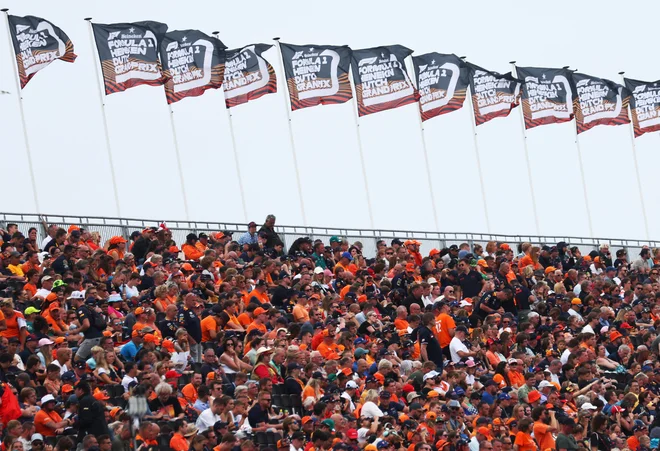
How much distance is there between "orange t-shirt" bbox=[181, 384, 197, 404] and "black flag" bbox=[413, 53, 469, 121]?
75.2 ft

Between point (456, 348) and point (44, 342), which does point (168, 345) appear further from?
point (456, 348)

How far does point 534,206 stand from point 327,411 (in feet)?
94.9

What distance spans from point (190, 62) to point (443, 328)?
47.1ft

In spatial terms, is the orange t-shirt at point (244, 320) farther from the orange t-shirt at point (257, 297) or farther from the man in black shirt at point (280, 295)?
the man in black shirt at point (280, 295)

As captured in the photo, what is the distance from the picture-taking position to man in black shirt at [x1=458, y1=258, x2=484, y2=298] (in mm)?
30156

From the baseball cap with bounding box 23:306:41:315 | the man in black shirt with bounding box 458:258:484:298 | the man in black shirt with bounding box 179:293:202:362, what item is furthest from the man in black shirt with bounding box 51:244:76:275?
the man in black shirt with bounding box 458:258:484:298

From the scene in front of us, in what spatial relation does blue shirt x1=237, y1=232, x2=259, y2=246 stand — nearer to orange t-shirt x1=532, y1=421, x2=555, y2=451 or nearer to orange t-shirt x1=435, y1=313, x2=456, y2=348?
orange t-shirt x1=435, y1=313, x2=456, y2=348

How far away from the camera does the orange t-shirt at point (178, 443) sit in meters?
18.5

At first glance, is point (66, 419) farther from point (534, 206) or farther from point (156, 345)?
point (534, 206)

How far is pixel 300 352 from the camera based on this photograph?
2266 cm

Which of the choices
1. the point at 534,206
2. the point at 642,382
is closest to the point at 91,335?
the point at 642,382

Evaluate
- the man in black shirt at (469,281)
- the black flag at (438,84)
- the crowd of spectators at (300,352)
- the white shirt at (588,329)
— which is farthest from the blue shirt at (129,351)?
the black flag at (438,84)

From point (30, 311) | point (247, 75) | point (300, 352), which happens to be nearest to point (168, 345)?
point (300, 352)

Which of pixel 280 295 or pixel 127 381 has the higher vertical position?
pixel 280 295
